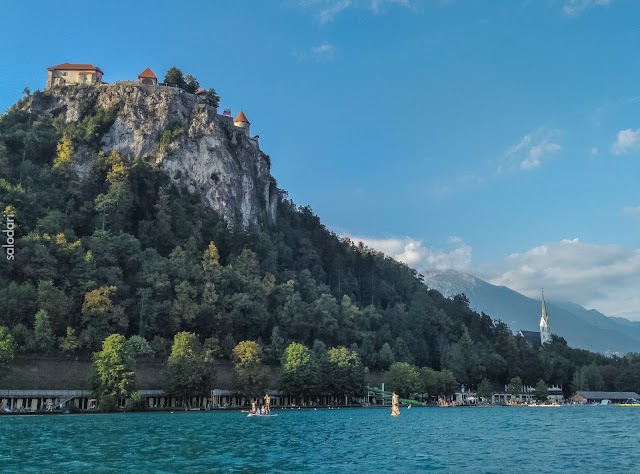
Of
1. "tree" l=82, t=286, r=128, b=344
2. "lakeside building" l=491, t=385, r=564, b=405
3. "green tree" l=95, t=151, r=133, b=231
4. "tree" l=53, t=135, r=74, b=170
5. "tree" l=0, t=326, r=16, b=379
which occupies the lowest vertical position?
"lakeside building" l=491, t=385, r=564, b=405

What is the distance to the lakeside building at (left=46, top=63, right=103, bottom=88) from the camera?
6427 inches

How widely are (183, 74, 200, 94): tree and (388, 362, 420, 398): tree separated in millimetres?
95035

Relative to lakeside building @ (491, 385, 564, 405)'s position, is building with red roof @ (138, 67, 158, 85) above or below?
above

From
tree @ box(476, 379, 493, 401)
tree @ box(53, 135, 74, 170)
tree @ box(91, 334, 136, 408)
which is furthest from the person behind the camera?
tree @ box(476, 379, 493, 401)

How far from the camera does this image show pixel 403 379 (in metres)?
136

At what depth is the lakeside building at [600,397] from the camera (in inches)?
6713

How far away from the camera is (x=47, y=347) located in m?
93.8

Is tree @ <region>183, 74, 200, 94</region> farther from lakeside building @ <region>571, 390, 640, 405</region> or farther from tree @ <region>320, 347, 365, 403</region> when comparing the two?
lakeside building @ <region>571, 390, 640, 405</region>

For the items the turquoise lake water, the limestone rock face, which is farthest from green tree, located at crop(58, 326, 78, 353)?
the limestone rock face

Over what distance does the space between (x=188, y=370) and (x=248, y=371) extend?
13.1 meters

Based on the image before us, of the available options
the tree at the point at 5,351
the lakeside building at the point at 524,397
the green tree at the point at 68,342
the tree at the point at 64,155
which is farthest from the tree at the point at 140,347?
the lakeside building at the point at 524,397

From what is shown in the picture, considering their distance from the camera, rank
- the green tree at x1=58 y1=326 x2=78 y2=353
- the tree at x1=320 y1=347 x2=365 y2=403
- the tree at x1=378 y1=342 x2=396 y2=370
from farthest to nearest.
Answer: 1. the tree at x1=378 y1=342 x2=396 y2=370
2. the tree at x1=320 y1=347 x2=365 y2=403
3. the green tree at x1=58 y1=326 x2=78 y2=353

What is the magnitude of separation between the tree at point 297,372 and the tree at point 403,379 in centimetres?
2732

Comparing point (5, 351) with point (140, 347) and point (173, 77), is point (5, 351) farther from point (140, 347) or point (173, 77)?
point (173, 77)
